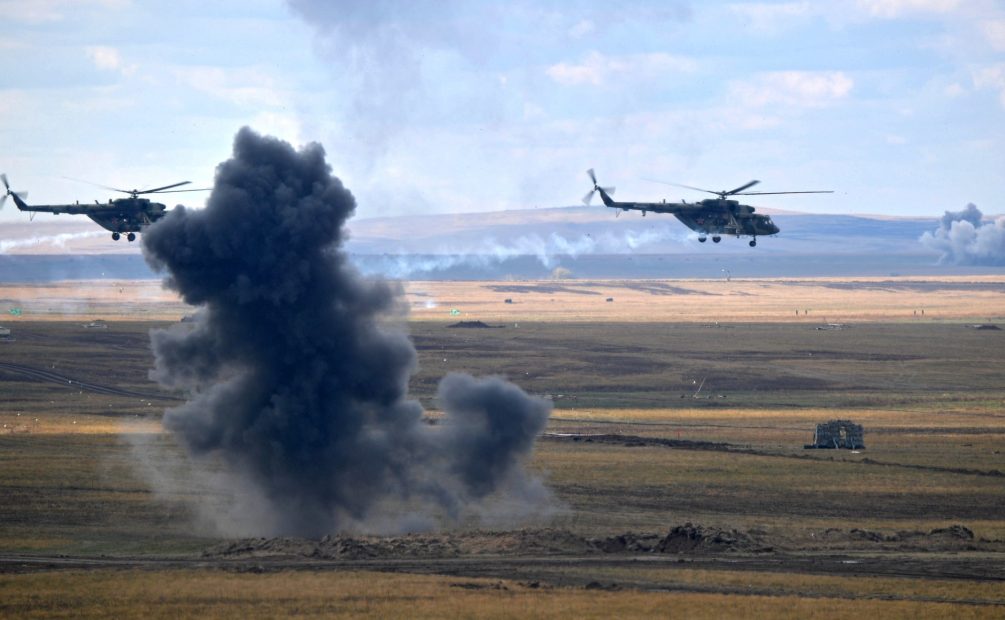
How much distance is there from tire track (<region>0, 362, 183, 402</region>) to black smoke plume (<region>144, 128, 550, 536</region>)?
7262 centimetres

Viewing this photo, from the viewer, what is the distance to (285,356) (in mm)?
79062

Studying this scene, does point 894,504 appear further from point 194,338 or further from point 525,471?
point 194,338

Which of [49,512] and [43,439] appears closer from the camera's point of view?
[49,512]

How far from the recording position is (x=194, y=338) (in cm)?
8075

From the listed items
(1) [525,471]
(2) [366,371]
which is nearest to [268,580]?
(2) [366,371]

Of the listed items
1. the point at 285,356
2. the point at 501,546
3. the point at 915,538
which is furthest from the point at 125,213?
the point at 915,538

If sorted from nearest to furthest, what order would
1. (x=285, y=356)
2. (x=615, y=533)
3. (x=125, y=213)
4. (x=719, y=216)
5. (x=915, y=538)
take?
(x=915, y=538) → (x=615, y=533) → (x=285, y=356) → (x=125, y=213) → (x=719, y=216)

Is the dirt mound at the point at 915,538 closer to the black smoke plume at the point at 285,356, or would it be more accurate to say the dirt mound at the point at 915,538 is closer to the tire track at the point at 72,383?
the black smoke plume at the point at 285,356

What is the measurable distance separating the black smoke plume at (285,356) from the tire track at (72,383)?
238 feet

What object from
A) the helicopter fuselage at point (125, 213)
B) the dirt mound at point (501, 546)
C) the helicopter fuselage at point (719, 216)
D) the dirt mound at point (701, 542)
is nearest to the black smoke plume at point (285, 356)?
the dirt mound at point (501, 546)

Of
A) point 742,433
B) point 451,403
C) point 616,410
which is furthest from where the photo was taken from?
point 616,410

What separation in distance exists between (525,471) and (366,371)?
2186cm

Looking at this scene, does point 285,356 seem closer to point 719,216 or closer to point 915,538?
point 915,538

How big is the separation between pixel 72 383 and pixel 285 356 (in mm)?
91730
